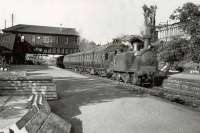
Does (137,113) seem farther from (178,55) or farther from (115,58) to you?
(178,55)

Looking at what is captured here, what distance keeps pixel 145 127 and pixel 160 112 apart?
2092 mm

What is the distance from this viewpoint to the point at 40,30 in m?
66.2

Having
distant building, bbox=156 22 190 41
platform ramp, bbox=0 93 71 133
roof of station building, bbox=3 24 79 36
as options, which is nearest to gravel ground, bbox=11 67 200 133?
platform ramp, bbox=0 93 71 133

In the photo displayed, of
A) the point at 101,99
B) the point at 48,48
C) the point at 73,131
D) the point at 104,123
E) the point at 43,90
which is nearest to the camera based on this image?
the point at 73,131

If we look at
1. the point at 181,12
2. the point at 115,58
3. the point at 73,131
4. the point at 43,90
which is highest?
the point at 181,12

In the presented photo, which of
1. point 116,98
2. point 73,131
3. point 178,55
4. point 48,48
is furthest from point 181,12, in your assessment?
point 48,48

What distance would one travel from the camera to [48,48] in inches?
2514

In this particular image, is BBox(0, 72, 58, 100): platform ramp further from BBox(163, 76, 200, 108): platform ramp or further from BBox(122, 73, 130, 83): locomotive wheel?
BBox(122, 73, 130, 83): locomotive wheel

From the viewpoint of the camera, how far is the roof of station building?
2534 inches

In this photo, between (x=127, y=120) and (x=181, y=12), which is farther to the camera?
(x=181, y=12)

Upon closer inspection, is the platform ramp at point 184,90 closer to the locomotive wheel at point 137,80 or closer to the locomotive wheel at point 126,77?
the locomotive wheel at point 137,80

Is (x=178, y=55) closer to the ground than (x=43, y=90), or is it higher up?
higher up

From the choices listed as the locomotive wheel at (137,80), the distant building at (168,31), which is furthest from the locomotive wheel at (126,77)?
the distant building at (168,31)

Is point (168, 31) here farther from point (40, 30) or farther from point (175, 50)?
point (40, 30)
